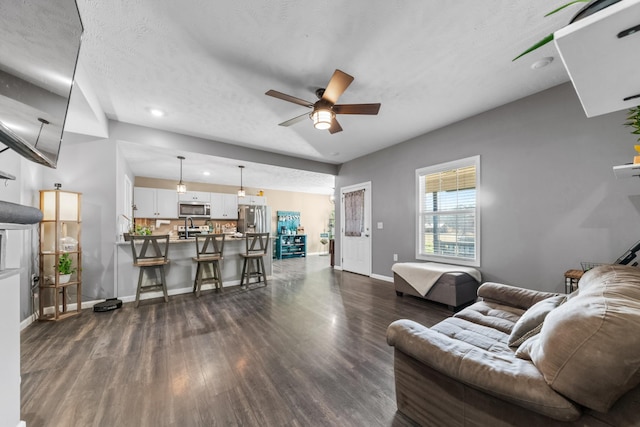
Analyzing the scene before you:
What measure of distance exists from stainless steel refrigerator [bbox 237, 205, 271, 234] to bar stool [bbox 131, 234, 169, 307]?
3610mm

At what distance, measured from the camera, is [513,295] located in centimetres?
226

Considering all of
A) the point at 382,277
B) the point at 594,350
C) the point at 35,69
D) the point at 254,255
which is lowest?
the point at 382,277

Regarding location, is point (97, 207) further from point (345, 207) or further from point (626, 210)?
point (626, 210)

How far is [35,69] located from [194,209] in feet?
21.1

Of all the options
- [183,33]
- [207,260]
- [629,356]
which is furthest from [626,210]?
[207,260]

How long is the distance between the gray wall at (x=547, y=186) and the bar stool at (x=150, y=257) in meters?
4.63

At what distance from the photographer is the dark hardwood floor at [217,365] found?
5.11ft

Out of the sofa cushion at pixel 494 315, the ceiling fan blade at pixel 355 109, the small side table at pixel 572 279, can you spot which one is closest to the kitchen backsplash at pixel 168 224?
the ceiling fan blade at pixel 355 109

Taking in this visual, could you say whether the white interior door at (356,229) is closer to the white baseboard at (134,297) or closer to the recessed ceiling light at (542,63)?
the white baseboard at (134,297)

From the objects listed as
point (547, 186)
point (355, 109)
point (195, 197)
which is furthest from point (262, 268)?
point (547, 186)

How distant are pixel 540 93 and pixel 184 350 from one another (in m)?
4.87

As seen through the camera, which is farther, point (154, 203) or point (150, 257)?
point (154, 203)

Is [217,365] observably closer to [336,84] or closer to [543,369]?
[543,369]

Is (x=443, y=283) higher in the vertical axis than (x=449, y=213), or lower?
lower
